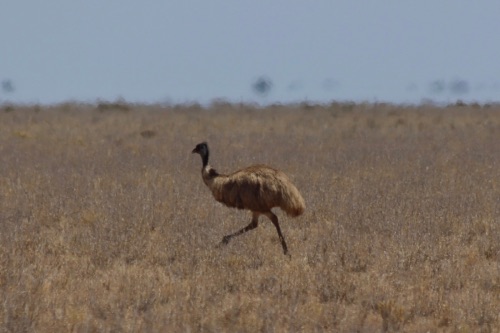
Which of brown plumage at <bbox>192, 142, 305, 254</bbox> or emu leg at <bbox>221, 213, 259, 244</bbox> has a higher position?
brown plumage at <bbox>192, 142, 305, 254</bbox>

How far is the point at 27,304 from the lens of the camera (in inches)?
280

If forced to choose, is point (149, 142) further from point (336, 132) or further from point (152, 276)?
point (152, 276)

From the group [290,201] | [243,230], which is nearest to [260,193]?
[290,201]

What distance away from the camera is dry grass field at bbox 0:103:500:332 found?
726 cm

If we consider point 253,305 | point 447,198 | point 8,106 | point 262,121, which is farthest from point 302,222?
point 8,106

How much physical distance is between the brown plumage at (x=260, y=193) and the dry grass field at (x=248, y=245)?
0.38m

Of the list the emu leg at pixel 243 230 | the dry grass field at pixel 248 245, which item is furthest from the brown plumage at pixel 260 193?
the dry grass field at pixel 248 245

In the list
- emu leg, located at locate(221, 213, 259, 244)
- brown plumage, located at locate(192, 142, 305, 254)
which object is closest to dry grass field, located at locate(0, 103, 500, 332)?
emu leg, located at locate(221, 213, 259, 244)

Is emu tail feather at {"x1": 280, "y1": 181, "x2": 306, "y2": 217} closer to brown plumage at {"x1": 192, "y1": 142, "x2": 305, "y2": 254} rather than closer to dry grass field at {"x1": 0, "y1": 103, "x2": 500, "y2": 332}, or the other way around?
brown plumage at {"x1": 192, "y1": 142, "x2": 305, "y2": 254}

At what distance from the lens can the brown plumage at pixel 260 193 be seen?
31.9 feet

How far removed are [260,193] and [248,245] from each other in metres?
0.53

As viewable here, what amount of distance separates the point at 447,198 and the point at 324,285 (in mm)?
4953

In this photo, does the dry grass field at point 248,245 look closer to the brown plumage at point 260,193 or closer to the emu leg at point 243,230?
the emu leg at point 243,230

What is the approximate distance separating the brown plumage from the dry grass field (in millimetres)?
379
